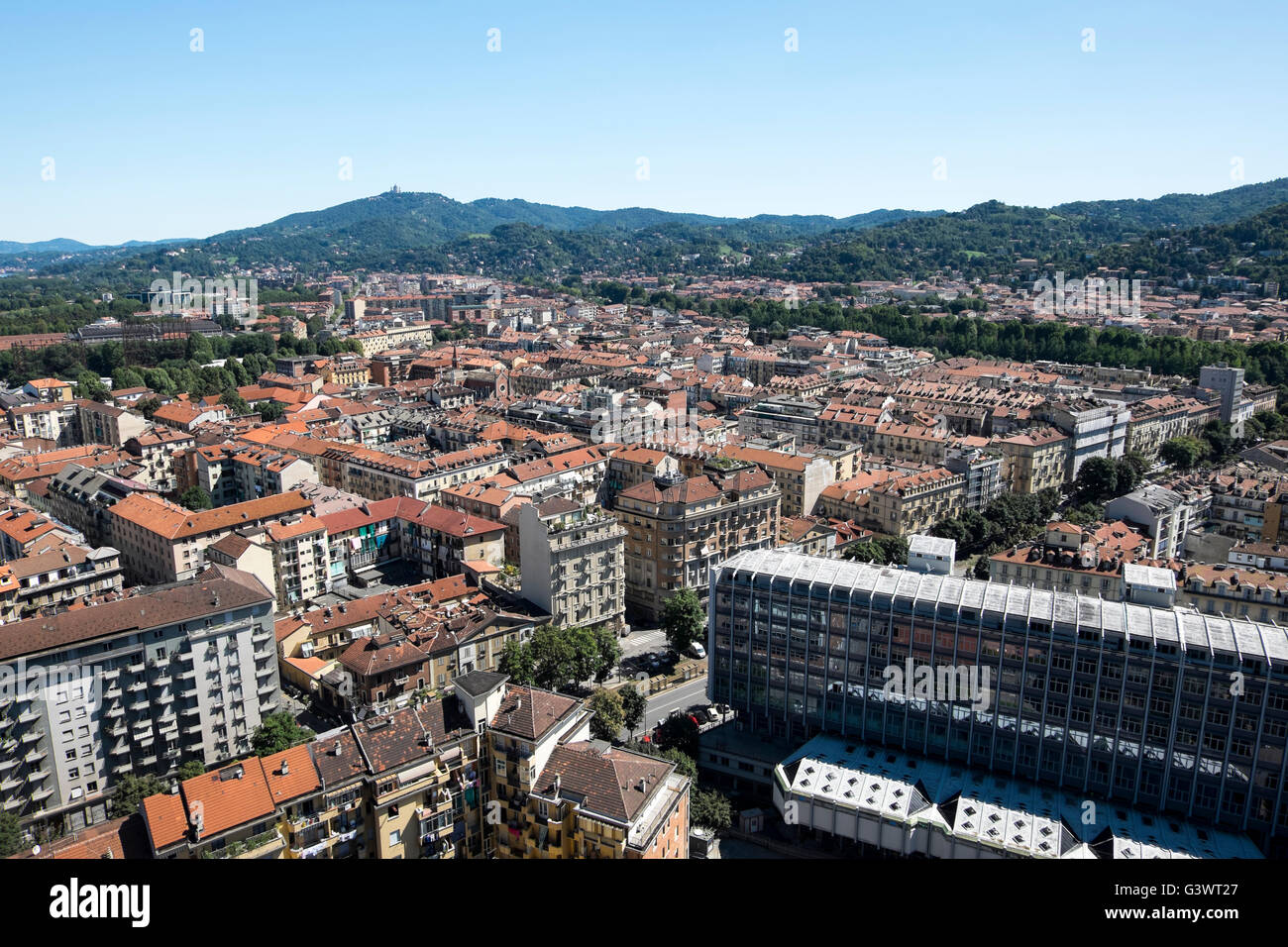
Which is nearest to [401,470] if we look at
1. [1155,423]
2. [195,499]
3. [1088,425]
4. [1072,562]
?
[195,499]

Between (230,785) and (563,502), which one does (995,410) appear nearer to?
(563,502)

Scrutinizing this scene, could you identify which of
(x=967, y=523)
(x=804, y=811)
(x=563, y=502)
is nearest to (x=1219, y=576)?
(x=967, y=523)

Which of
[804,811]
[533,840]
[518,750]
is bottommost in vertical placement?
[804,811]

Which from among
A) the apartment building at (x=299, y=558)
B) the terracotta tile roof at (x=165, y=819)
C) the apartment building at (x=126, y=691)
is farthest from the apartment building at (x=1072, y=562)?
the terracotta tile roof at (x=165, y=819)

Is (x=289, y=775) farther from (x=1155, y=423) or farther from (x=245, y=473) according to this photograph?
(x=1155, y=423)

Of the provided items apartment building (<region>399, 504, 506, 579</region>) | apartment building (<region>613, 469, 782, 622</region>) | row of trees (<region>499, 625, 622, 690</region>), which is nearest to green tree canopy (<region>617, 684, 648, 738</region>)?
row of trees (<region>499, 625, 622, 690</region>)

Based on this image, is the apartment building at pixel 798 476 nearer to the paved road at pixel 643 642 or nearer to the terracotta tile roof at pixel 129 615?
the paved road at pixel 643 642
